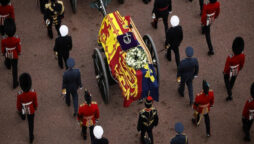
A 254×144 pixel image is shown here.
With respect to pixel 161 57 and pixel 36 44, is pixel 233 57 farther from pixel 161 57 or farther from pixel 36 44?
pixel 36 44

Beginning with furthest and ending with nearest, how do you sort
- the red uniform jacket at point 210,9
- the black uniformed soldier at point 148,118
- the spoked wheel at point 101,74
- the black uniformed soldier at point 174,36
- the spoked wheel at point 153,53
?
the red uniform jacket at point 210,9
the black uniformed soldier at point 174,36
the spoked wheel at point 153,53
the spoked wheel at point 101,74
the black uniformed soldier at point 148,118

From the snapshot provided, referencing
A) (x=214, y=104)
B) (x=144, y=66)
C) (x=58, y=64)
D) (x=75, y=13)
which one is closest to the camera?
(x=144, y=66)

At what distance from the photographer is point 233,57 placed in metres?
12.0

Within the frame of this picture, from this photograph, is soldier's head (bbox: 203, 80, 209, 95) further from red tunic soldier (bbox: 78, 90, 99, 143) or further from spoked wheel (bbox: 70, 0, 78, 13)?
spoked wheel (bbox: 70, 0, 78, 13)

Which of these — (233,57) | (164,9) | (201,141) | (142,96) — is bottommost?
(201,141)

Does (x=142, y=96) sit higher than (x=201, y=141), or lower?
higher

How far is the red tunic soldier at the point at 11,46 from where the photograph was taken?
12.3m

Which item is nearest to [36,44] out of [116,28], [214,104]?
[116,28]

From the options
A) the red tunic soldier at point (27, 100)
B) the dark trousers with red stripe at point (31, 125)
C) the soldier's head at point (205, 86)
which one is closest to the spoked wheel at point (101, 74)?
the red tunic soldier at point (27, 100)

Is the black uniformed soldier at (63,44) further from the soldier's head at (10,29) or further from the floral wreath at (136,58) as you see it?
the floral wreath at (136,58)

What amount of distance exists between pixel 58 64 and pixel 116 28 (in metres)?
1.98

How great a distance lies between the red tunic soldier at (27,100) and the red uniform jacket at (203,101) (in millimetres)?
3290

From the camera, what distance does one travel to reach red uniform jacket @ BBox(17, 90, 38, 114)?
11234 mm

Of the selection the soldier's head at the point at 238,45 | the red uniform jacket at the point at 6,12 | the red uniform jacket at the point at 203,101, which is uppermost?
the red uniform jacket at the point at 6,12
